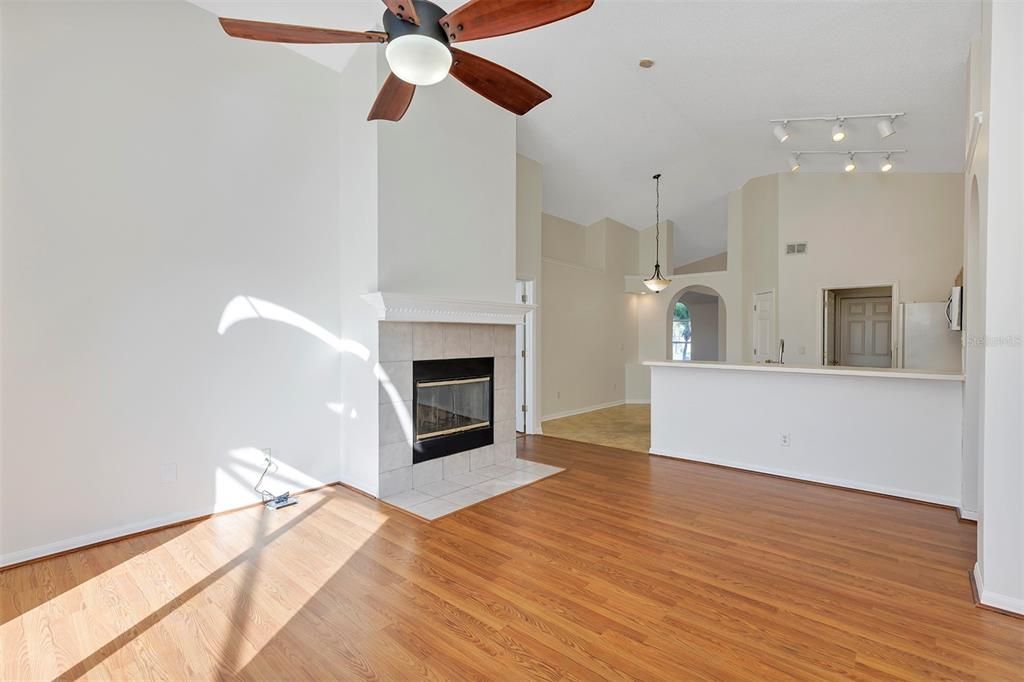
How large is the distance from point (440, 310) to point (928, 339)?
605 centimetres

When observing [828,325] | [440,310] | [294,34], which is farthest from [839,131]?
[294,34]

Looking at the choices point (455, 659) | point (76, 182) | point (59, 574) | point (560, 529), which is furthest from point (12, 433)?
point (560, 529)

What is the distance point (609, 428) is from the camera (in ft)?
22.0

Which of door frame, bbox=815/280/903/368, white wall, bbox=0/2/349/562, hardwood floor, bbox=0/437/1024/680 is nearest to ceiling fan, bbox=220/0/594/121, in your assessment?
white wall, bbox=0/2/349/562

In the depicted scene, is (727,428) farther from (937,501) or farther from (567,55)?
(567,55)

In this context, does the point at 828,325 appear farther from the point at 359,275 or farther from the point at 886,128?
the point at 359,275

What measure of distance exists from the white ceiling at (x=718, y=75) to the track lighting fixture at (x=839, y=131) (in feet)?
0.41

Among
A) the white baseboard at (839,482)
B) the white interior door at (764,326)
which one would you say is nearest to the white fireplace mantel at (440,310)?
the white baseboard at (839,482)

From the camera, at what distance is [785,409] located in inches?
171

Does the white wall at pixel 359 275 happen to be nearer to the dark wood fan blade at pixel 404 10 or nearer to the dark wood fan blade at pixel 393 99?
the dark wood fan blade at pixel 393 99

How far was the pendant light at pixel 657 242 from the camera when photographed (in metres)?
7.34

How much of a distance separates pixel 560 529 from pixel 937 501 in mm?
2944

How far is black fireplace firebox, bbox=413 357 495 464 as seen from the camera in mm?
4035

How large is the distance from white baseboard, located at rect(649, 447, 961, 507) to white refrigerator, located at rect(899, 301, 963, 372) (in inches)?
112
